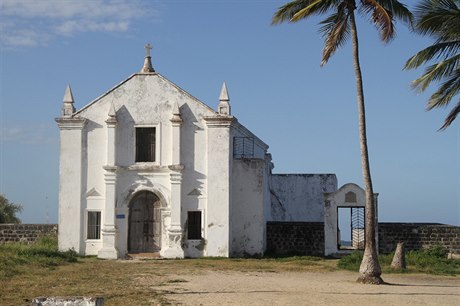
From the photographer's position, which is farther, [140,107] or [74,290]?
[140,107]

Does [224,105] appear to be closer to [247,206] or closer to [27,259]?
[247,206]

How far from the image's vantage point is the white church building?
2731cm

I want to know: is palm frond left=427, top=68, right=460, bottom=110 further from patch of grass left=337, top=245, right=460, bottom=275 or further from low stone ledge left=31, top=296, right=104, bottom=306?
low stone ledge left=31, top=296, right=104, bottom=306

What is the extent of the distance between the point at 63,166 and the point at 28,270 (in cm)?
839

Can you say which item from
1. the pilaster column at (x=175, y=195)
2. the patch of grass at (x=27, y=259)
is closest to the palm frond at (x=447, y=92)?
the pilaster column at (x=175, y=195)

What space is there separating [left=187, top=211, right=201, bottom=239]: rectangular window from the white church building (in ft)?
0.13

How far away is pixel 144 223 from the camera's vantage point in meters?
27.8

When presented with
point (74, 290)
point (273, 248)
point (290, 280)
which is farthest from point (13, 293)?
point (273, 248)

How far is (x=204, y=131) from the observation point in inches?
1092

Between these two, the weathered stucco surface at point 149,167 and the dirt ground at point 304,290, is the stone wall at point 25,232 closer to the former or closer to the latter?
the weathered stucco surface at point 149,167

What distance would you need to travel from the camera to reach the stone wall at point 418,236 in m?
28.5

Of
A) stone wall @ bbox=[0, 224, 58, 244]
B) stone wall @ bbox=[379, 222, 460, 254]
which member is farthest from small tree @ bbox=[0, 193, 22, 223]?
stone wall @ bbox=[379, 222, 460, 254]

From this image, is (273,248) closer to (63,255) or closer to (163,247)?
(163,247)

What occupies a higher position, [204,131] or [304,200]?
[204,131]
